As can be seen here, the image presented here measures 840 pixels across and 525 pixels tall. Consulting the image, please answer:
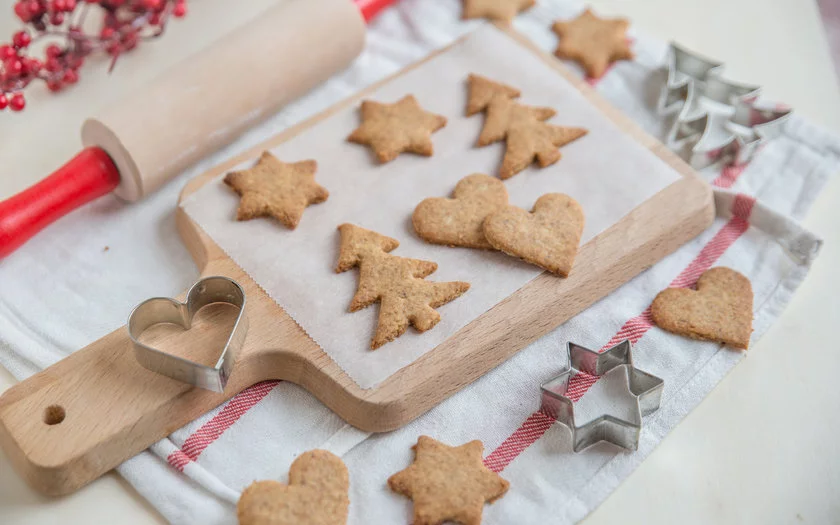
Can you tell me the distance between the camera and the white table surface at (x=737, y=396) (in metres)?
1.17

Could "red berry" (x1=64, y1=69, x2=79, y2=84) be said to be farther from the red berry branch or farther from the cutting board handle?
the cutting board handle

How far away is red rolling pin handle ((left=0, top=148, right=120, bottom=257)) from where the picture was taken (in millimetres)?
1358

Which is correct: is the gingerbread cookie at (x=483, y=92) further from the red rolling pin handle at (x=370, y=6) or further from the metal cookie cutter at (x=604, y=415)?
the metal cookie cutter at (x=604, y=415)

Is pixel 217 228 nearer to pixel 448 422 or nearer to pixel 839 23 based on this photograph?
pixel 448 422

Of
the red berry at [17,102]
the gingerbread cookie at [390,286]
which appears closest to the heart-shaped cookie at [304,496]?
the gingerbread cookie at [390,286]

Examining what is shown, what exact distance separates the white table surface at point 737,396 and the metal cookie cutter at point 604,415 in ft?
0.21

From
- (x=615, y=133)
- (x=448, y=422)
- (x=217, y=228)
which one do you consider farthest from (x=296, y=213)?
(x=615, y=133)

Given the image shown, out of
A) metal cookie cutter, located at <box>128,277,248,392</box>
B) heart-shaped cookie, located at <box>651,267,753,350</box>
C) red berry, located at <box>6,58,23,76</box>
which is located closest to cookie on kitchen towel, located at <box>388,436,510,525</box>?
metal cookie cutter, located at <box>128,277,248,392</box>

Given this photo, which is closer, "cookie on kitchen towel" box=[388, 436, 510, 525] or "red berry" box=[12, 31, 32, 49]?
"cookie on kitchen towel" box=[388, 436, 510, 525]

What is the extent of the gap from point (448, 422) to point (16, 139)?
37.8 inches

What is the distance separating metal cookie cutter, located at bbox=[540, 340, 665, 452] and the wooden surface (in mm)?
86

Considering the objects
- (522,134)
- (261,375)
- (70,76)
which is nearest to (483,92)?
(522,134)

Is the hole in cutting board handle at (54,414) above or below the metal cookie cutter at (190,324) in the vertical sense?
above

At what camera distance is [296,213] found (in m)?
1.36
